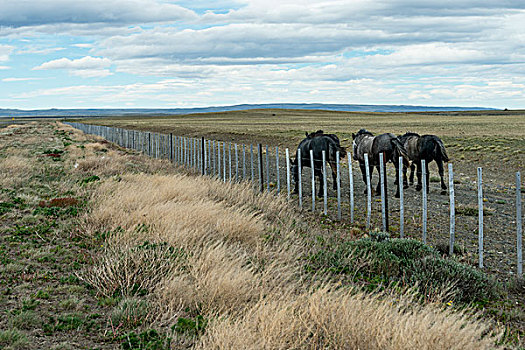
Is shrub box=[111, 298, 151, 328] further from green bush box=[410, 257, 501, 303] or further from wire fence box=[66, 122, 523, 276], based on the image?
wire fence box=[66, 122, 523, 276]

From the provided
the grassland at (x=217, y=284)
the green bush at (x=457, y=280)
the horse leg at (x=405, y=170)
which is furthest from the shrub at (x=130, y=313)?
the horse leg at (x=405, y=170)

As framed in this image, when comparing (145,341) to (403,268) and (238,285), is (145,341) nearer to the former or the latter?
(238,285)

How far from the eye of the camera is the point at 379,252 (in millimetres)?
8070

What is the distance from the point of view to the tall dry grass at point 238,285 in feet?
14.6

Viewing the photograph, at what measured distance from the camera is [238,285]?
5816mm

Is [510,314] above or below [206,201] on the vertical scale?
below

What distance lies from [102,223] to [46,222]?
1473mm

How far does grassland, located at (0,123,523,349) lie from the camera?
4645 mm

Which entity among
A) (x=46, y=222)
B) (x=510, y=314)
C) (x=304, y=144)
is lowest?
(x=510, y=314)

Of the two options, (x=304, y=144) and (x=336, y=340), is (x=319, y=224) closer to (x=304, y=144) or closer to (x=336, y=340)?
(x=304, y=144)

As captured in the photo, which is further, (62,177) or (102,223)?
(62,177)

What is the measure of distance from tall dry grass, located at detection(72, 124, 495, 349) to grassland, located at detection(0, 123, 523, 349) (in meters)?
0.02

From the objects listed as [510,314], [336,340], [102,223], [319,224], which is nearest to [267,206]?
[319,224]

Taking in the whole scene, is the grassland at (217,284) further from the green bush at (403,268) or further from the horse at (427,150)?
the horse at (427,150)
